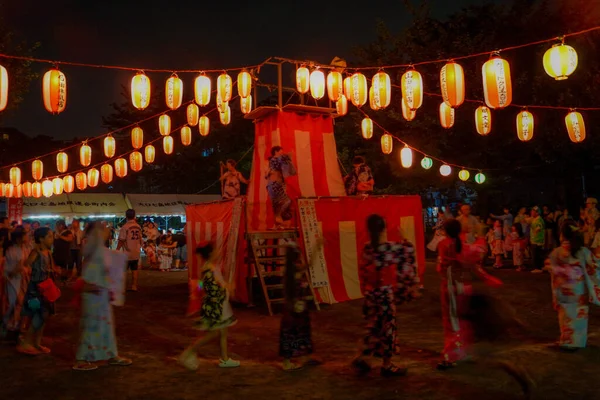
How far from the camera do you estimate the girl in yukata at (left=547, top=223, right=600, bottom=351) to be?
6309mm

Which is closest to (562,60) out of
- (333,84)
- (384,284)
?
(333,84)

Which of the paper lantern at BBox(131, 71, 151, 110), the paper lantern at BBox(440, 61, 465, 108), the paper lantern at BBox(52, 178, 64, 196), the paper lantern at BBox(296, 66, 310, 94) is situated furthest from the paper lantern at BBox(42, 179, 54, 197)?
the paper lantern at BBox(440, 61, 465, 108)

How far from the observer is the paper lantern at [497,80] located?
9859 millimetres

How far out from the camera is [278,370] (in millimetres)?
5996

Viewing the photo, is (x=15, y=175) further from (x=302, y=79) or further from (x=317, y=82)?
(x=317, y=82)

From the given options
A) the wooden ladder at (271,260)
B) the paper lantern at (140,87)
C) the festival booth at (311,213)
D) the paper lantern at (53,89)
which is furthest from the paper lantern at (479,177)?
the paper lantern at (53,89)

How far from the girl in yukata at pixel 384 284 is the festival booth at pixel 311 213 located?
14.4 feet

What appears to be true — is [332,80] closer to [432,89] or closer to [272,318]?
[272,318]

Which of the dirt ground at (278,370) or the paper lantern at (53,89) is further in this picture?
the paper lantern at (53,89)

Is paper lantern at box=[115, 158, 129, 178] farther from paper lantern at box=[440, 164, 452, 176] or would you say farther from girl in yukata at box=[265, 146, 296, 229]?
paper lantern at box=[440, 164, 452, 176]

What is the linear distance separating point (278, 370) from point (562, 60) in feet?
26.3

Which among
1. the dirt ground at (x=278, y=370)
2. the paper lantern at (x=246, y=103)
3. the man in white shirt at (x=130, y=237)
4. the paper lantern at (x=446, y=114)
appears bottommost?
the dirt ground at (x=278, y=370)

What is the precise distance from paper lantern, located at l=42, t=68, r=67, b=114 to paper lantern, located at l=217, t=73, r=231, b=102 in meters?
3.93

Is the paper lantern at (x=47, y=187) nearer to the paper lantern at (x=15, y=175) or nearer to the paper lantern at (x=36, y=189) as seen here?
the paper lantern at (x=36, y=189)
